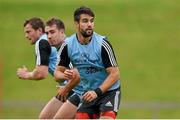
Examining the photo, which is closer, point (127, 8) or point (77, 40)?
point (77, 40)

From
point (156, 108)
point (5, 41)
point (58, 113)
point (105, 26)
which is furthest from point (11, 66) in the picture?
point (58, 113)

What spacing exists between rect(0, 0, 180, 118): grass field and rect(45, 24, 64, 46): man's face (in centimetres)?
1448

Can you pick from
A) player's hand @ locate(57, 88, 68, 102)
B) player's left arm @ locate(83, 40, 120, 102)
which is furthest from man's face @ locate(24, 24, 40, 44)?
player's left arm @ locate(83, 40, 120, 102)

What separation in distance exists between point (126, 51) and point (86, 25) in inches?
1016

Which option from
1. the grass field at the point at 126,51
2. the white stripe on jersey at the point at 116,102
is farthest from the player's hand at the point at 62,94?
the grass field at the point at 126,51

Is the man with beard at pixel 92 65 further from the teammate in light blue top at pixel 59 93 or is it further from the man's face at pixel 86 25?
the teammate in light blue top at pixel 59 93

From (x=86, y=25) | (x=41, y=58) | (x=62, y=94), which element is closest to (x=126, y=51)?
(x=41, y=58)

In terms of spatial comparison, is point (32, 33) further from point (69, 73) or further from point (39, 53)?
point (69, 73)

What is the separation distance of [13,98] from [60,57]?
2140 cm

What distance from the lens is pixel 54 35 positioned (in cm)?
1347

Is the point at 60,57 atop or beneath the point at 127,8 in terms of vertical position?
atop

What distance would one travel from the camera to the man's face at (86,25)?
460 inches

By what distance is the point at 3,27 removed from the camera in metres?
40.2

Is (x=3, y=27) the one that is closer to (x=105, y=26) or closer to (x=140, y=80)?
(x=105, y=26)
